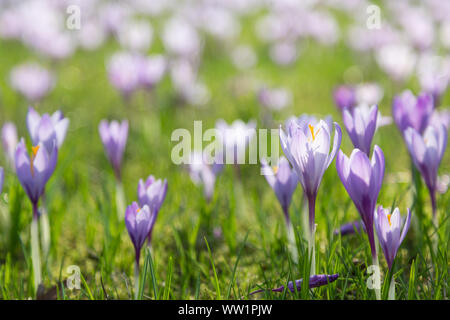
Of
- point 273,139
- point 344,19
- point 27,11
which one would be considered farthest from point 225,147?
point 344,19

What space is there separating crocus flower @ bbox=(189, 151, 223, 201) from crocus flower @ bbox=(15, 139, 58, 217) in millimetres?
850

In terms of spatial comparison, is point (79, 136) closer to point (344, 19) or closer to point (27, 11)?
point (27, 11)

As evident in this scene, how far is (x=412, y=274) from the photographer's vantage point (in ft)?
4.86

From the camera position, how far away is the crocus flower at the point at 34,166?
1.73 metres

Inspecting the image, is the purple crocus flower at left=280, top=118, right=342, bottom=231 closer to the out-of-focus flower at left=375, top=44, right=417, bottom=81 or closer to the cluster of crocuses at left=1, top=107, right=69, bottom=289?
the cluster of crocuses at left=1, top=107, right=69, bottom=289

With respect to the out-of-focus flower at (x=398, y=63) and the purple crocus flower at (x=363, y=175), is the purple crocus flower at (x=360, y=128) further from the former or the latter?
the out-of-focus flower at (x=398, y=63)

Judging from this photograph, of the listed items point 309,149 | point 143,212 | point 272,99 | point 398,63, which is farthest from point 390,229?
point 398,63

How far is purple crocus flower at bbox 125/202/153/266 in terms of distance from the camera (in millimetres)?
1646

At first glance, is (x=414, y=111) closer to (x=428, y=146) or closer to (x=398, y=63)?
(x=428, y=146)

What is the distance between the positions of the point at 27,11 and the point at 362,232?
5.41 m

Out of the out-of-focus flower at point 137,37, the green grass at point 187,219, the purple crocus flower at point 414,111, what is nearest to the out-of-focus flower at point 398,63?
the green grass at point 187,219

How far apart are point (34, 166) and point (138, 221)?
47 cm

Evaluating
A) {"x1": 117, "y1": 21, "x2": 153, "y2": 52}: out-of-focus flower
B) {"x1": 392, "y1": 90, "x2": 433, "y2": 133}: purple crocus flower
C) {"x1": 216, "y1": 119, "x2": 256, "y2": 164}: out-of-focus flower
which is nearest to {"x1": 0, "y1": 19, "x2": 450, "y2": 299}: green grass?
{"x1": 216, "y1": 119, "x2": 256, "y2": 164}: out-of-focus flower

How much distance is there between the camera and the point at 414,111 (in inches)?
76.1
